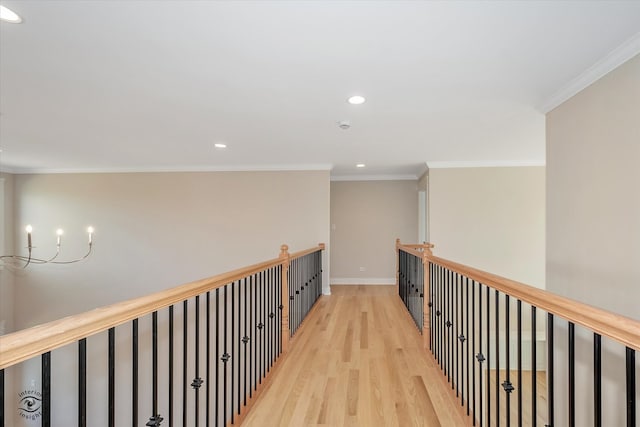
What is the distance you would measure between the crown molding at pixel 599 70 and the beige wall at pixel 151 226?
3851 millimetres

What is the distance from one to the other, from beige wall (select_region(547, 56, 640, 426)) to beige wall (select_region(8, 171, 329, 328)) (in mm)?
3787

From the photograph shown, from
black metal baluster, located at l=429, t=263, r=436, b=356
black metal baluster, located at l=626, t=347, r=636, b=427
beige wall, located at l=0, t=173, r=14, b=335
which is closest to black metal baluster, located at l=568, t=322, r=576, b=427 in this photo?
black metal baluster, located at l=626, t=347, r=636, b=427

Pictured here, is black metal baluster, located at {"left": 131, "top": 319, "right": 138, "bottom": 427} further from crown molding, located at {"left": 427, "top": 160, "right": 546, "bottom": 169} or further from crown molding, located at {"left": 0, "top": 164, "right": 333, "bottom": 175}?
crown molding, located at {"left": 427, "top": 160, "right": 546, "bottom": 169}

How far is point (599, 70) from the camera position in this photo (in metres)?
2.36

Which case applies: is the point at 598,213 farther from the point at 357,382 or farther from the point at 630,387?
the point at 357,382

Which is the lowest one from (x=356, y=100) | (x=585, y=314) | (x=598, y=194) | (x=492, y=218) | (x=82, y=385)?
(x=82, y=385)

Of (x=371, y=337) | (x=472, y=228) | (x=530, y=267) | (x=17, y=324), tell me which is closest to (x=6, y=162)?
(x=17, y=324)

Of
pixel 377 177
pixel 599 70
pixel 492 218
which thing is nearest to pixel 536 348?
pixel 599 70

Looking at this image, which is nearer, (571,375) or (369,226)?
(571,375)

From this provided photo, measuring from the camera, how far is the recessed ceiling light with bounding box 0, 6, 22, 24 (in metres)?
1.73

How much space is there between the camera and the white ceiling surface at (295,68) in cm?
177

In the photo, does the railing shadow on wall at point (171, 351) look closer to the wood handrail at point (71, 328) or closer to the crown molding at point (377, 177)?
the wood handrail at point (71, 328)

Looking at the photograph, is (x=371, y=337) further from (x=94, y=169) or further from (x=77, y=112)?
(x=94, y=169)

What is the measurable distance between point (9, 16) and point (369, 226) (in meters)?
6.64
